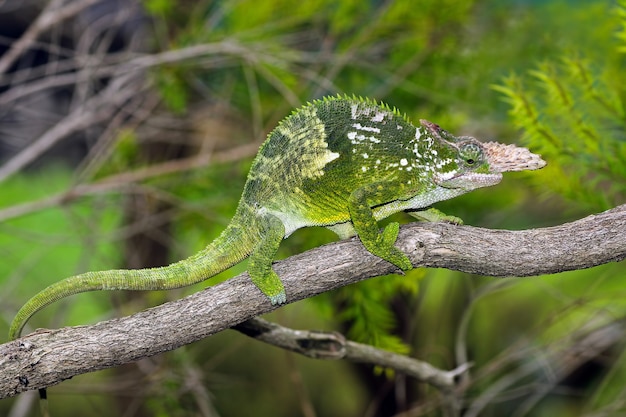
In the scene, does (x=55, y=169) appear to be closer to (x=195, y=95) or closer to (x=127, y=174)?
(x=195, y=95)

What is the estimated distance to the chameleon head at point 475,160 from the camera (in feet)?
4.49

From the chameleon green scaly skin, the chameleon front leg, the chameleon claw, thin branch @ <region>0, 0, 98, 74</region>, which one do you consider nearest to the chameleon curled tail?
the chameleon green scaly skin

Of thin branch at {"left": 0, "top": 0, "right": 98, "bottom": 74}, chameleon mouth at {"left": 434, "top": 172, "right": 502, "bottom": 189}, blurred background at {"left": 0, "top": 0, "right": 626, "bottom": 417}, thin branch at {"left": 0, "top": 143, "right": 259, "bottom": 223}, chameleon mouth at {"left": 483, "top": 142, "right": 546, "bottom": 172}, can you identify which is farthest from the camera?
thin branch at {"left": 0, "top": 0, "right": 98, "bottom": 74}

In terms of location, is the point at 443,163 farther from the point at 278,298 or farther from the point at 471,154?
the point at 278,298

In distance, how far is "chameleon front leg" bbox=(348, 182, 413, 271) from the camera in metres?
1.45

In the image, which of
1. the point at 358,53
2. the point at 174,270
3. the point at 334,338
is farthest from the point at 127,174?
the point at 174,270

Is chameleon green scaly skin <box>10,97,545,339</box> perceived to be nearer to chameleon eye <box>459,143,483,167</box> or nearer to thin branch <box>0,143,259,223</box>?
chameleon eye <box>459,143,483,167</box>

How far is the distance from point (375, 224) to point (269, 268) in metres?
0.24

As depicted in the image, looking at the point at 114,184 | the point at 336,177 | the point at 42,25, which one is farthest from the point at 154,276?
the point at 42,25

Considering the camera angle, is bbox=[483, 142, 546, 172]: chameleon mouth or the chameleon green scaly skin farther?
the chameleon green scaly skin

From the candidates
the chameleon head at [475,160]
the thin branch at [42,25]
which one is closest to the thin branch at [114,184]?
the thin branch at [42,25]

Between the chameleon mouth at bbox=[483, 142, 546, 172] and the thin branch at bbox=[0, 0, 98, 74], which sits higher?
the thin branch at bbox=[0, 0, 98, 74]

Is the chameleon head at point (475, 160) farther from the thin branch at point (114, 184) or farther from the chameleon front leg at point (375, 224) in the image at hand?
the thin branch at point (114, 184)

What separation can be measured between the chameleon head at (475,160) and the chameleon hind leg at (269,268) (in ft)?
1.20
